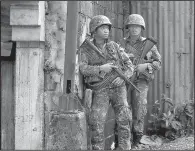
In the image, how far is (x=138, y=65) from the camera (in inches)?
251

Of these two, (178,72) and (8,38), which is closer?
(8,38)

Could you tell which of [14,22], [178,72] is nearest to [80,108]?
[14,22]

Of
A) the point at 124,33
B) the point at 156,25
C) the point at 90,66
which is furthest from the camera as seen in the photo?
the point at 156,25

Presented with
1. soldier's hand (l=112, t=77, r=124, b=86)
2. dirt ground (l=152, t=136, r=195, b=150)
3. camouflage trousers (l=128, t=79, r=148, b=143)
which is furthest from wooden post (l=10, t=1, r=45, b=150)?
dirt ground (l=152, t=136, r=195, b=150)

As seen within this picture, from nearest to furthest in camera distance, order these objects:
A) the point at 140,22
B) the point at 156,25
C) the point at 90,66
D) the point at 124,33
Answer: the point at 90,66 → the point at 140,22 → the point at 124,33 → the point at 156,25

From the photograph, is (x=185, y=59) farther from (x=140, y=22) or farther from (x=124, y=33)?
(x=140, y=22)

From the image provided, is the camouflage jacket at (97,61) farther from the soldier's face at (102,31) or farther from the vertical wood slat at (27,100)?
the vertical wood slat at (27,100)

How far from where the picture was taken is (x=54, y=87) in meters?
5.18

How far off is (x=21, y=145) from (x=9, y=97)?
0.76 meters

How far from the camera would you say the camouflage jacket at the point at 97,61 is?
17.3 ft

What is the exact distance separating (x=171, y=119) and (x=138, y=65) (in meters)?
2.05

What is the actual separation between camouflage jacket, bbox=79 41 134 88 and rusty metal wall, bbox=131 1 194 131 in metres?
3.15

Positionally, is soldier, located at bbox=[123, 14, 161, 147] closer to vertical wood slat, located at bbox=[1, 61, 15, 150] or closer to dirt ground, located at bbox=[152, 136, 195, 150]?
dirt ground, located at bbox=[152, 136, 195, 150]

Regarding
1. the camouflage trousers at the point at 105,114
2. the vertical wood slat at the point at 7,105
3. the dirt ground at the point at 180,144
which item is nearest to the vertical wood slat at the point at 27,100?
the vertical wood slat at the point at 7,105
